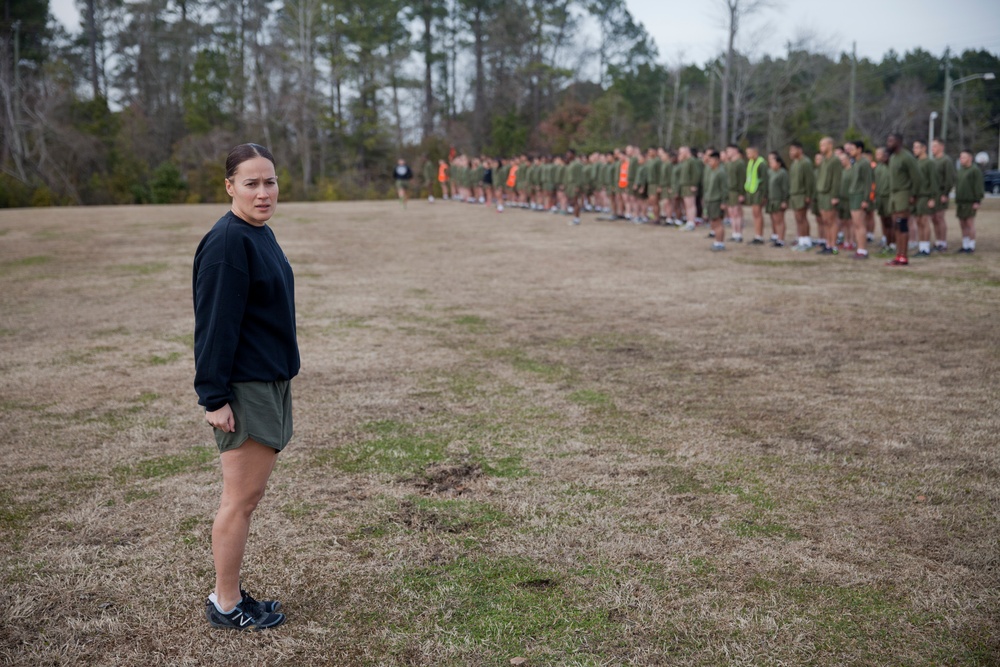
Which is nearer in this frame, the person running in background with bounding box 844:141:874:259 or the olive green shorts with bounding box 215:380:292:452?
the olive green shorts with bounding box 215:380:292:452

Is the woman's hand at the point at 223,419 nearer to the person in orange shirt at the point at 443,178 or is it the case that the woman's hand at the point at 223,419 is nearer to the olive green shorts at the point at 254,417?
the olive green shorts at the point at 254,417

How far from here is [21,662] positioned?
3.03 m

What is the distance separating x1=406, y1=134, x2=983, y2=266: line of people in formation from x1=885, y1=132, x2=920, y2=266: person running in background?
0.02m

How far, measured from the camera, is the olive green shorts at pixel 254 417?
303cm

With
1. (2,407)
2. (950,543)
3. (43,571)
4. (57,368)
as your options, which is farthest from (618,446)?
(57,368)

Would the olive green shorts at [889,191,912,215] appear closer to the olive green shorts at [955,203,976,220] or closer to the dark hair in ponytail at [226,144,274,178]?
the olive green shorts at [955,203,976,220]

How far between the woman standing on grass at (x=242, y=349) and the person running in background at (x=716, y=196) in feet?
49.4

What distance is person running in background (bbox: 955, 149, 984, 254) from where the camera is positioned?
51.2 feet

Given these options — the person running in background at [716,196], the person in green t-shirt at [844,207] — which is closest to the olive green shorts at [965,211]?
the person in green t-shirt at [844,207]

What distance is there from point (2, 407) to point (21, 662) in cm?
398

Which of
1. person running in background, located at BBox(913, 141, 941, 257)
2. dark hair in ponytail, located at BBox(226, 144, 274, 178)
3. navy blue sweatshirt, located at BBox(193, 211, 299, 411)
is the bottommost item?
navy blue sweatshirt, located at BBox(193, 211, 299, 411)

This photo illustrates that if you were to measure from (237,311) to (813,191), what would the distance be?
15944mm

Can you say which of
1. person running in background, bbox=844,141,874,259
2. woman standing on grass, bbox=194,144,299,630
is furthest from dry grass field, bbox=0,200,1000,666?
person running in background, bbox=844,141,874,259

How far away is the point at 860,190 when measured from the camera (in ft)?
48.9
